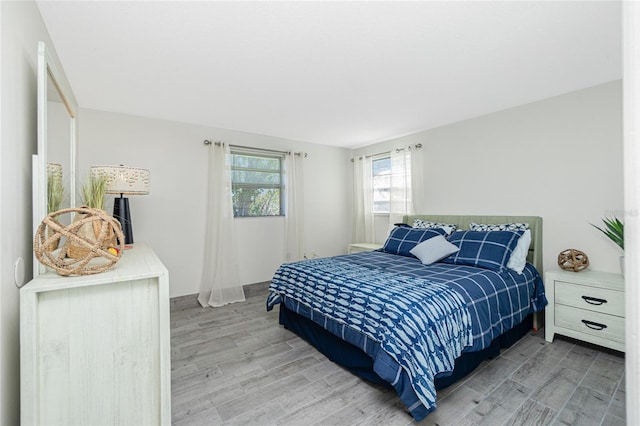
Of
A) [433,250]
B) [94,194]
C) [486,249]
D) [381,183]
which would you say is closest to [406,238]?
[433,250]

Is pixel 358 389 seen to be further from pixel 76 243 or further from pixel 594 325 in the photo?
pixel 594 325

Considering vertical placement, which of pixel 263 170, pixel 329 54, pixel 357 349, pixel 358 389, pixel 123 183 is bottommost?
pixel 358 389

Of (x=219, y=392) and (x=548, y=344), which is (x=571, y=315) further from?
(x=219, y=392)

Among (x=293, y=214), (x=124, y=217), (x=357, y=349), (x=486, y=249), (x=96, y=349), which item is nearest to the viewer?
(x=96, y=349)

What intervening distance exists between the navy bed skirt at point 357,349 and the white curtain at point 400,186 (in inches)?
79.4

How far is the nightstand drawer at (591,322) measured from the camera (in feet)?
7.55

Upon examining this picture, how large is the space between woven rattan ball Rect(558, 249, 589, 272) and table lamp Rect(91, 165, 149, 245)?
3.90 m

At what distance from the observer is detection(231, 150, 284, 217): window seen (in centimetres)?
420

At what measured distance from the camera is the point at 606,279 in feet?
7.84

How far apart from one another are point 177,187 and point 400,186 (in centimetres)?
307

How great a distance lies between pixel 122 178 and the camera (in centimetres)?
247

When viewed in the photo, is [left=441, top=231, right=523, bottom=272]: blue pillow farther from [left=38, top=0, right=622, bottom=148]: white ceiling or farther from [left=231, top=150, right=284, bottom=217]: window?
[left=231, top=150, right=284, bottom=217]: window

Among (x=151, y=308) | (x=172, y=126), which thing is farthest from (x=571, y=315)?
(x=172, y=126)

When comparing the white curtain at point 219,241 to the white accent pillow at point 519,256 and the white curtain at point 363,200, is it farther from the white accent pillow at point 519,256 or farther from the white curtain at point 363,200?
the white accent pillow at point 519,256
